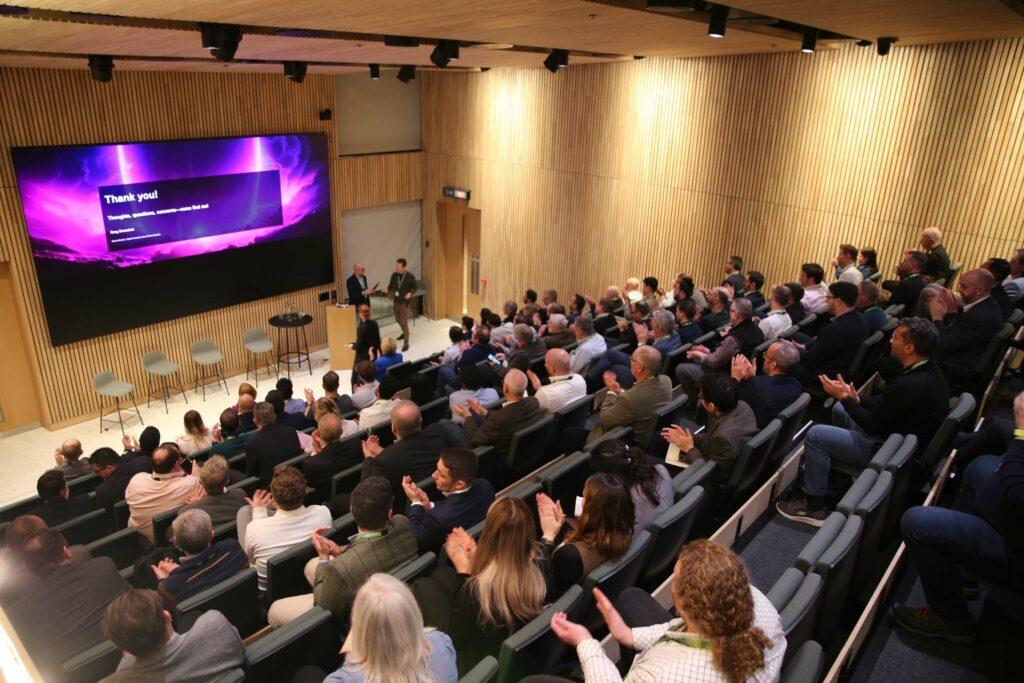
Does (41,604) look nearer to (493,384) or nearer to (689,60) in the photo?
(493,384)

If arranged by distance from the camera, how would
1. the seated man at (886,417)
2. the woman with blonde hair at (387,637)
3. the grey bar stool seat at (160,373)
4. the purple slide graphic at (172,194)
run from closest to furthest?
the woman with blonde hair at (387,637) → the seated man at (886,417) → the purple slide graphic at (172,194) → the grey bar stool seat at (160,373)

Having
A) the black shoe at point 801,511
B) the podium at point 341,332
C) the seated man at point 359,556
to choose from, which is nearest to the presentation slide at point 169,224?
the podium at point 341,332

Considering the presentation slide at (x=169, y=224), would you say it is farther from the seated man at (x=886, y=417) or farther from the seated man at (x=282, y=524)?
the seated man at (x=886, y=417)

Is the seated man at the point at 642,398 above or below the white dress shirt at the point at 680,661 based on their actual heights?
below

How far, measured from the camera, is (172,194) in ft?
31.1

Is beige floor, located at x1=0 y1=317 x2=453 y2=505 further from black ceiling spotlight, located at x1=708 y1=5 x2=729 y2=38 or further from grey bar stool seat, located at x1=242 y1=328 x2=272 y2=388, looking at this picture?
black ceiling spotlight, located at x1=708 y1=5 x2=729 y2=38

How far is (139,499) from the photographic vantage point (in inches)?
187

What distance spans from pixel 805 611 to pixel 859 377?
3589 mm

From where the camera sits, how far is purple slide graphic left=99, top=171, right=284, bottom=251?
29.7 feet

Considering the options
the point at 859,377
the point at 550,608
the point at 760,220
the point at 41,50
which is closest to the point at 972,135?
the point at 760,220

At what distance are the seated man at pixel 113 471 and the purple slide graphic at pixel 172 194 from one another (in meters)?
4.40

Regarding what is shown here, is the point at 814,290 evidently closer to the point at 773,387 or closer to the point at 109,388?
the point at 773,387

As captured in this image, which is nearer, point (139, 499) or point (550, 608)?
point (550, 608)

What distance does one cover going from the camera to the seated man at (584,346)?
6.44 metres
